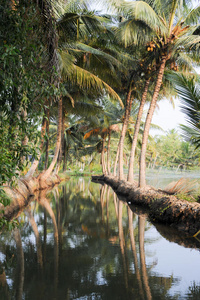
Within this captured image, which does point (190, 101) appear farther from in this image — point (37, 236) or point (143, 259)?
point (37, 236)

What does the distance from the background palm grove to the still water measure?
1.34 m

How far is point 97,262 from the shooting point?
5.21 meters

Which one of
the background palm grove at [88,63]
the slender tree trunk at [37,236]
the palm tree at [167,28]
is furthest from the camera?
the palm tree at [167,28]

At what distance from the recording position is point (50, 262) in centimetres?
516

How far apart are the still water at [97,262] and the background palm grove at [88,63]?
1344 mm

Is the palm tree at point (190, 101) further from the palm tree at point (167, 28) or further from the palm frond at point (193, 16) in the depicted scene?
the palm frond at point (193, 16)

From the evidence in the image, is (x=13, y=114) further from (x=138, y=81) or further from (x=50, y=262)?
(x=138, y=81)

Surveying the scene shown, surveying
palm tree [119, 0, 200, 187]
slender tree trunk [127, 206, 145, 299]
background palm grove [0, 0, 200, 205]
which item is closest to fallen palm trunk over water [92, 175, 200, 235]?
slender tree trunk [127, 206, 145, 299]

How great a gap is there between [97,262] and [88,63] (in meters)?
10.2

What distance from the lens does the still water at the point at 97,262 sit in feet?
13.0

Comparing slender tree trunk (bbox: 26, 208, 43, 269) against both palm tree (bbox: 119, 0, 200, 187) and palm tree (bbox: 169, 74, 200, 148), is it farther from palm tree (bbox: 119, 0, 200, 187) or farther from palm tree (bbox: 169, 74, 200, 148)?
palm tree (bbox: 119, 0, 200, 187)

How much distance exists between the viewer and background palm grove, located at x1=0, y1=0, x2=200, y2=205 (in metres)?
4.60

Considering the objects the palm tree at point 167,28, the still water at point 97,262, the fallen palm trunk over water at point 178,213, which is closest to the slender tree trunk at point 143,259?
the still water at point 97,262

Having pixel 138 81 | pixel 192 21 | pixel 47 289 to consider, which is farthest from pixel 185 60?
pixel 47 289
